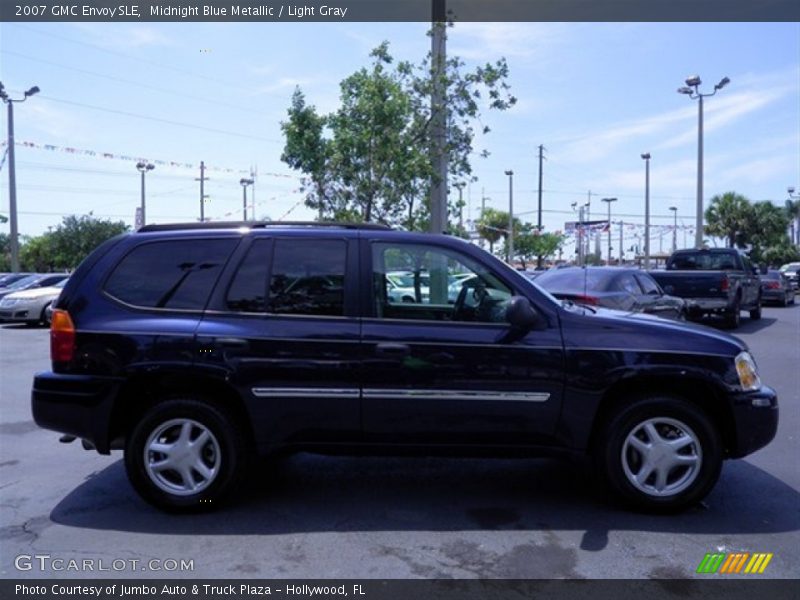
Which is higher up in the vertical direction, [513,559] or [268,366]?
[268,366]

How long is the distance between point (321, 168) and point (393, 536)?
8.35m

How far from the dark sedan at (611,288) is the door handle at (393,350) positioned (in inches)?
247

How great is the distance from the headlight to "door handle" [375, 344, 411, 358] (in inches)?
84.7

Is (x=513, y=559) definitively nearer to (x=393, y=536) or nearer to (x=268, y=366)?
(x=393, y=536)

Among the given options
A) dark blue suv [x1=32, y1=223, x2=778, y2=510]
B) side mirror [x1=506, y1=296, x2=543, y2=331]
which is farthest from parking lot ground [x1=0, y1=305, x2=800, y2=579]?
side mirror [x1=506, y1=296, x2=543, y2=331]

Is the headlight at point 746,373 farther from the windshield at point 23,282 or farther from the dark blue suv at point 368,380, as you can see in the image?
the windshield at point 23,282

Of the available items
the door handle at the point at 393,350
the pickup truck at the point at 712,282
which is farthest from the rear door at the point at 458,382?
the pickup truck at the point at 712,282

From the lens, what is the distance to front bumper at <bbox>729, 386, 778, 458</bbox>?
4.70 metres

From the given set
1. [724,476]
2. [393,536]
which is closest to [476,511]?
[393,536]

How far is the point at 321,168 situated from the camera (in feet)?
38.9

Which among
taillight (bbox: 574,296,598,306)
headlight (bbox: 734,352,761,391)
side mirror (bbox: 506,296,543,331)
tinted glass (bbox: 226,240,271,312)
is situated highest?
tinted glass (bbox: 226,240,271,312)

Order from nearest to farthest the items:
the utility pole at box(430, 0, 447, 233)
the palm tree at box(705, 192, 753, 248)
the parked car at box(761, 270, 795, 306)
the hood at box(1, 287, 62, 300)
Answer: the utility pole at box(430, 0, 447, 233), the hood at box(1, 287, 62, 300), the parked car at box(761, 270, 795, 306), the palm tree at box(705, 192, 753, 248)

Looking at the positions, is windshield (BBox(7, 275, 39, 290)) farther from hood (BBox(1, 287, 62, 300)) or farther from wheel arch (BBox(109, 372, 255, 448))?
wheel arch (BBox(109, 372, 255, 448))

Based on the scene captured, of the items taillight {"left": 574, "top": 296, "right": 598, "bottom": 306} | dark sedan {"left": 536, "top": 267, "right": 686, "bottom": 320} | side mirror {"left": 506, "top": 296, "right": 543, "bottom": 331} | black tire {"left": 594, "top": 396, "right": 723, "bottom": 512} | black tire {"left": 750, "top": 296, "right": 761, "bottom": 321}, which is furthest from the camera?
black tire {"left": 750, "top": 296, "right": 761, "bottom": 321}
